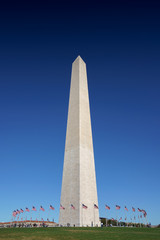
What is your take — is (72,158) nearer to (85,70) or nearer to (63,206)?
(63,206)

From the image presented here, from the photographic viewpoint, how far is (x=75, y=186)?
42219 millimetres

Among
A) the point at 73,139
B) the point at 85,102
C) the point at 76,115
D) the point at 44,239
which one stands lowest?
the point at 44,239

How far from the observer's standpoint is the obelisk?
134ft

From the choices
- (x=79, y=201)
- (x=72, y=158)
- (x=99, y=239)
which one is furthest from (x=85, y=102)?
(x=99, y=239)

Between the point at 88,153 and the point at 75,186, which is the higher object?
the point at 88,153

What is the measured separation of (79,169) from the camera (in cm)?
4303

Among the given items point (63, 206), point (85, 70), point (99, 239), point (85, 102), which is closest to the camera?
point (99, 239)

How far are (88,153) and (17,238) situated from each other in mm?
26004

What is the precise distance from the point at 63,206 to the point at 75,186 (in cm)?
431

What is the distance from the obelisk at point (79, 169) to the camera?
40.9m

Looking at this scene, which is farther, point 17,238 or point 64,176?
point 64,176

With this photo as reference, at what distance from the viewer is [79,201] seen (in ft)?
133

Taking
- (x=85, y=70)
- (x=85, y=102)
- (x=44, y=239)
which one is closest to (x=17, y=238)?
(x=44, y=239)

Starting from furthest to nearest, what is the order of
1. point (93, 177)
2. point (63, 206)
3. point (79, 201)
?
point (93, 177) → point (63, 206) → point (79, 201)
